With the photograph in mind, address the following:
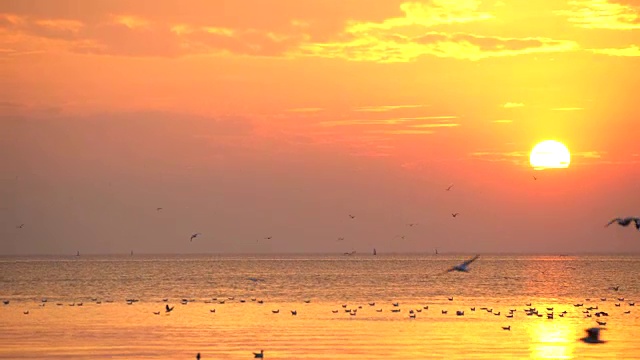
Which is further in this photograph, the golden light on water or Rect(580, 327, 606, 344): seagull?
Rect(580, 327, 606, 344): seagull

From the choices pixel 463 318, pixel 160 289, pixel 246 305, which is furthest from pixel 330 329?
pixel 160 289

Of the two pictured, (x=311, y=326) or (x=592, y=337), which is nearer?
(x=592, y=337)

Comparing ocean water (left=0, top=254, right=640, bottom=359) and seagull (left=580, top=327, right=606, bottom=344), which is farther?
seagull (left=580, top=327, right=606, bottom=344)

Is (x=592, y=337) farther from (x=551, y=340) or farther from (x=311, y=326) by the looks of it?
(x=311, y=326)

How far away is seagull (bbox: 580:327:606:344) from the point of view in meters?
53.0

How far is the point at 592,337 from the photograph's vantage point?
2141 inches

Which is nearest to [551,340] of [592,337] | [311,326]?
[592,337]

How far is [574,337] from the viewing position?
55219 millimetres

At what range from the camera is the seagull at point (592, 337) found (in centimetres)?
5297

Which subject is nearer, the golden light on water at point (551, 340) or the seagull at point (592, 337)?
the golden light on water at point (551, 340)

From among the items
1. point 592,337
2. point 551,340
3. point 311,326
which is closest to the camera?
point 551,340

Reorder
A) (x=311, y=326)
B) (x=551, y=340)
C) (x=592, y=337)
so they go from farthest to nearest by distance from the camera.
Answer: (x=311, y=326) → (x=592, y=337) → (x=551, y=340)

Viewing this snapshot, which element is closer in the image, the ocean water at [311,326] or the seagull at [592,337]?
the ocean water at [311,326]

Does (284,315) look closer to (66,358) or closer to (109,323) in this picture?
(109,323)
